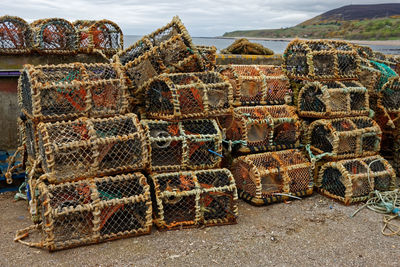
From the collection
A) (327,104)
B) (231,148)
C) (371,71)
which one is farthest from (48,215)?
(371,71)

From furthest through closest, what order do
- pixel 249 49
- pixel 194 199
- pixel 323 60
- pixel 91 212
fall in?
pixel 249 49 → pixel 323 60 → pixel 194 199 → pixel 91 212

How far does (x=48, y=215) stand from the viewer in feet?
9.77

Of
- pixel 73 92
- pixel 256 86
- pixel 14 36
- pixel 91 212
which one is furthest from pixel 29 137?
pixel 256 86

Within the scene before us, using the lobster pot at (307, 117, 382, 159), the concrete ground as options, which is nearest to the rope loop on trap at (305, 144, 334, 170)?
the lobster pot at (307, 117, 382, 159)

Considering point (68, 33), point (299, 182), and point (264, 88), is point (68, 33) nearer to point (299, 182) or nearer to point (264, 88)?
point (264, 88)

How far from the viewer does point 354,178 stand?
4047mm

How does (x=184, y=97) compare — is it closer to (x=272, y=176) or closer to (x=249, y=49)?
(x=272, y=176)

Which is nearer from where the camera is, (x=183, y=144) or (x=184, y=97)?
(x=183, y=144)

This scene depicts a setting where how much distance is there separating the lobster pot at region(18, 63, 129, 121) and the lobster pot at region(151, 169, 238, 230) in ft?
2.98

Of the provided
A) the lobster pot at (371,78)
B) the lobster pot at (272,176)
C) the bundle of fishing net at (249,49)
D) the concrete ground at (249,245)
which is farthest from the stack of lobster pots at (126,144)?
the bundle of fishing net at (249,49)

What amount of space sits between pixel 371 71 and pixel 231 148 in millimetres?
2329

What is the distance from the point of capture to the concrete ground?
299 centimetres

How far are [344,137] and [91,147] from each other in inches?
110

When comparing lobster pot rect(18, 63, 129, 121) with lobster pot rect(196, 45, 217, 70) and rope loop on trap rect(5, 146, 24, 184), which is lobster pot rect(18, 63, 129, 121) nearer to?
rope loop on trap rect(5, 146, 24, 184)
